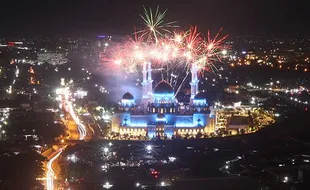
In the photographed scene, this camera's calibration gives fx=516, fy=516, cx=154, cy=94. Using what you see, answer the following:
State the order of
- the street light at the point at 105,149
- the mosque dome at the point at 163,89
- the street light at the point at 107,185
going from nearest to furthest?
the street light at the point at 107,185 → the street light at the point at 105,149 → the mosque dome at the point at 163,89

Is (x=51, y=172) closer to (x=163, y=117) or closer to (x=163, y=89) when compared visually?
(x=163, y=117)

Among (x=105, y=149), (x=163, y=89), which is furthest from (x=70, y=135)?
(x=163, y=89)

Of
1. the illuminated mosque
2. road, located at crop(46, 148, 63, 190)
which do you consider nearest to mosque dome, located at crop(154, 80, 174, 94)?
the illuminated mosque

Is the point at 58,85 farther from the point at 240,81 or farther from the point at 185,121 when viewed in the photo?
the point at 185,121

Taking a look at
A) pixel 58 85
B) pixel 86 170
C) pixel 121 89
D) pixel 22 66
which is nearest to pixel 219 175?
pixel 86 170

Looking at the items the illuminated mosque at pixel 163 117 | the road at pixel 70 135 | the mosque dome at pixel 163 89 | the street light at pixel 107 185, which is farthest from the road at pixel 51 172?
the mosque dome at pixel 163 89

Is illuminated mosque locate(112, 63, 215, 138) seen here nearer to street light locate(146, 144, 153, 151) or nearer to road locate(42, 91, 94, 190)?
road locate(42, 91, 94, 190)

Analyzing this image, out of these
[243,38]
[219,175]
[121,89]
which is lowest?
[219,175]

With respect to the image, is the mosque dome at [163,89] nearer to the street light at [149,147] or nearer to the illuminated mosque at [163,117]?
the illuminated mosque at [163,117]

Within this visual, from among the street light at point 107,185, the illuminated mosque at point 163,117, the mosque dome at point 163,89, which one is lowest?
the street light at point 107,185
